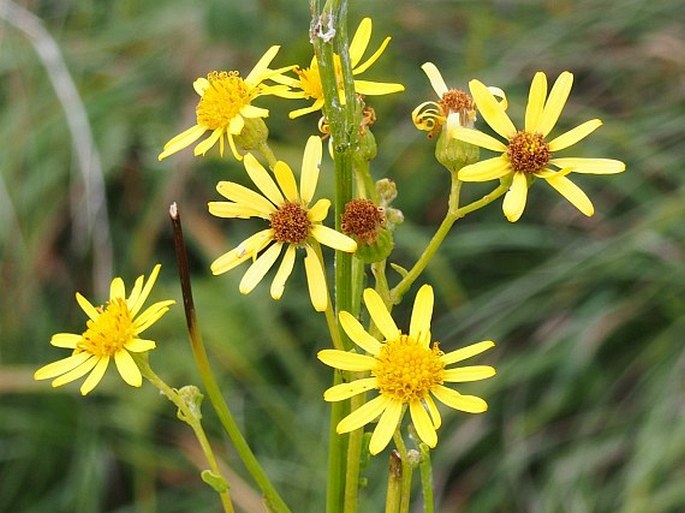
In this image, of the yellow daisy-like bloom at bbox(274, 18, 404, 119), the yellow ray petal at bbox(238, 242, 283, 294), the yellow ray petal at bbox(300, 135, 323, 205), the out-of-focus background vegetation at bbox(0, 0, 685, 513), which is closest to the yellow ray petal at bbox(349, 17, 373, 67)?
the yellow daisy-like bloom at bbox(274, 18, 404, 119)

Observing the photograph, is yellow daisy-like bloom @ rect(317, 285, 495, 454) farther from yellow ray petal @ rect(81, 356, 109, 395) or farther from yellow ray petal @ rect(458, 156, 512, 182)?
yellow ray petal @ rect(81, 356, 109, 395)

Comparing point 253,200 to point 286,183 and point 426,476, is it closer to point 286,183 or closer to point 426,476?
point 286,183

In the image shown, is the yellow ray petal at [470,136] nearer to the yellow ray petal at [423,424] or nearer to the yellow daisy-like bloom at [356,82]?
the yellow daisy-like bloom at [356,82]

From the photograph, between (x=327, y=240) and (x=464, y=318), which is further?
(x=464, y=318)

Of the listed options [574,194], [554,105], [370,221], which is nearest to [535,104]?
[554,105]

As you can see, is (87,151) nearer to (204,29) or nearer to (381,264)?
(204,29)

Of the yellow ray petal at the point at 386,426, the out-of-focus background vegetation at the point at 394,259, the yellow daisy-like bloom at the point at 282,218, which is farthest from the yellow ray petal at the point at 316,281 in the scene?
the out-of-focus background vegetation at the point at 394,259

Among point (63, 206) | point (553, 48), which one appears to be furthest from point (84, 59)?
point (553, 48)
